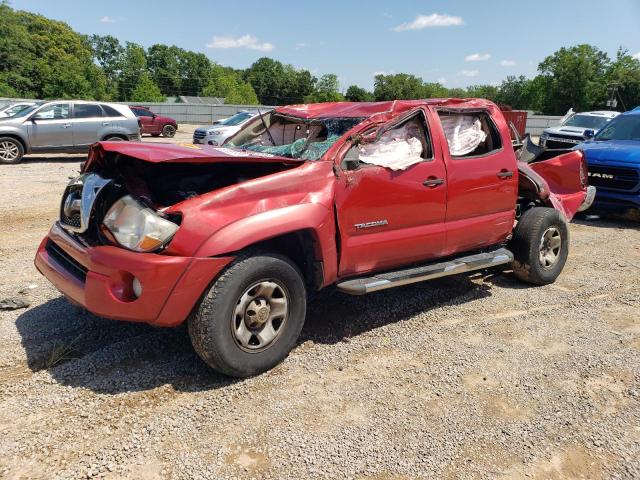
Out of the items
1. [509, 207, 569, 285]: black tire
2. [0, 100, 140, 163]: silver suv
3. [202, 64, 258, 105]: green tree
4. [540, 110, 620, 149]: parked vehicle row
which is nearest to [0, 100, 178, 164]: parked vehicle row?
[0, 100, 140, 163]: silver suv

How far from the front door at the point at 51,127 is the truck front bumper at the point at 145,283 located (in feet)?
40.7

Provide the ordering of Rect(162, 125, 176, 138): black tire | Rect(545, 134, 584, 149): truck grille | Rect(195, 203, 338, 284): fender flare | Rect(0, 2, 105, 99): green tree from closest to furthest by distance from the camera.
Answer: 1. Rect(195, 203, 338, 284): fender flare
2. Rect(545, 134, 584, 149): truck grille
3. Rect(162, 125, 176, 138): black tire
4. Rect(0, 2, 105, 99): green tree

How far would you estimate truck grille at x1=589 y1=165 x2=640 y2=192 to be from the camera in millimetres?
8562

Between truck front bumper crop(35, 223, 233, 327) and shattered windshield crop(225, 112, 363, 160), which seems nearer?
truck front bumper crop(35, 223, 233, 327)

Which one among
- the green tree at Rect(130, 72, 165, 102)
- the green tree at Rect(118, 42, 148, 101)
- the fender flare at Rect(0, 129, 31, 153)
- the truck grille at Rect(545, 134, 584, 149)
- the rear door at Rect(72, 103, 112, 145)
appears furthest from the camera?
the green tree at Rect(118, 42, 148, 101)

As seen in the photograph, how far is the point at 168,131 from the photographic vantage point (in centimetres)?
2697

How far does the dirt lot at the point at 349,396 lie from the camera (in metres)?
2.72

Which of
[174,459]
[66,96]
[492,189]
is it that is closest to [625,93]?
[66,96]

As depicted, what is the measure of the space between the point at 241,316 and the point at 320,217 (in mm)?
845

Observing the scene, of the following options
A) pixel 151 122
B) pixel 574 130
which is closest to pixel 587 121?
pixel 574 130

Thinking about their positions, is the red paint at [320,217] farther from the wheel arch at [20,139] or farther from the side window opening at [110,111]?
the side window opening at [110,111]

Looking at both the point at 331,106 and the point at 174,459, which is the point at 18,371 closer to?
the point at 174,459

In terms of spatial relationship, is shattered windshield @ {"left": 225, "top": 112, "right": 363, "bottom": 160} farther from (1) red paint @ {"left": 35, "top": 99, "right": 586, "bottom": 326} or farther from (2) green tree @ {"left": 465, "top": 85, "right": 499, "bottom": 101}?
(2) green tree @ {"left": 465, "top": 85, "right": 499, "bottom": 101}

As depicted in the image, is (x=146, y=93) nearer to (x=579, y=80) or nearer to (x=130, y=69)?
(x=130, y=69)
